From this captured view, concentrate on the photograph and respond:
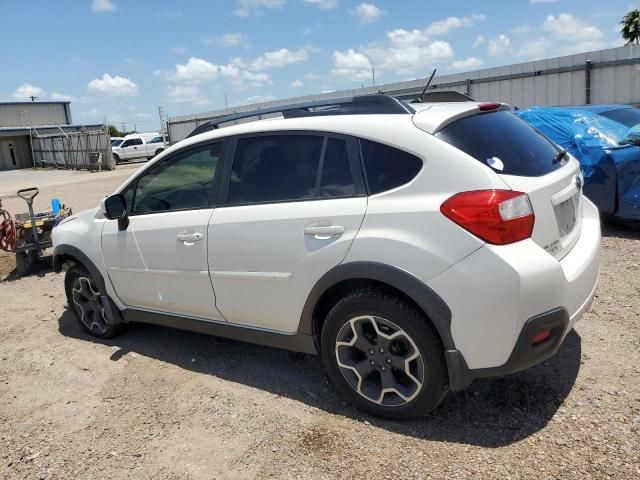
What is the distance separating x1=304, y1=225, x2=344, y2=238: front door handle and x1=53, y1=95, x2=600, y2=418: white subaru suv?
0.4 inches

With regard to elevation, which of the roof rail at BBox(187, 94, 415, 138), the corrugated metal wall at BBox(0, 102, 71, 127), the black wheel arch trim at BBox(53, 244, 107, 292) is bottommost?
the black wheel arch trim at BBox(53, 244, 107, 292)

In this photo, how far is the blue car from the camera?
6270mm

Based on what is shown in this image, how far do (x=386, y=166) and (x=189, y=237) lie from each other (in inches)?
56.6

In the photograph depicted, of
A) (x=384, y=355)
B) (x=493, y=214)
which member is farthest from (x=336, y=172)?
(x=384, y=355)

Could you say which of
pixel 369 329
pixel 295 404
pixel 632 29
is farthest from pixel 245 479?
pixel 632 29

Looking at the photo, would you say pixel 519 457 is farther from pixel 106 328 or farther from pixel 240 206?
pixel 106 328

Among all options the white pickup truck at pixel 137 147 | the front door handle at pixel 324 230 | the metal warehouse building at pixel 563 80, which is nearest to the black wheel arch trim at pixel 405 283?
the front door handle at pixel 324 230

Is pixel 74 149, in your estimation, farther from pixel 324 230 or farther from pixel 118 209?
pixel 324 230

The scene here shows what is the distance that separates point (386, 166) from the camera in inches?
110

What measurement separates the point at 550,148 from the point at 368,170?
1225 mm

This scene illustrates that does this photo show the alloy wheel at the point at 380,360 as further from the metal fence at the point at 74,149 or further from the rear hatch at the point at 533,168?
the metal fence at the point at 74,149

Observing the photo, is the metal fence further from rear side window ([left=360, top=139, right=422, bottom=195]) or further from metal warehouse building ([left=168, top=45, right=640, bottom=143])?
rear side window ([left=360, top=139, right=422, bottom=195])

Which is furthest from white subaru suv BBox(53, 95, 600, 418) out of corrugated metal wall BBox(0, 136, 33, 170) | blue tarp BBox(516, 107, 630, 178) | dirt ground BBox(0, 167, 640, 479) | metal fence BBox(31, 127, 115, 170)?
corrugated metal wall BBox(0, 136, 33, 170)

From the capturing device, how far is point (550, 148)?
10.6 ft
